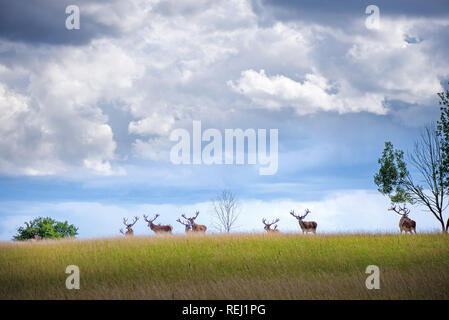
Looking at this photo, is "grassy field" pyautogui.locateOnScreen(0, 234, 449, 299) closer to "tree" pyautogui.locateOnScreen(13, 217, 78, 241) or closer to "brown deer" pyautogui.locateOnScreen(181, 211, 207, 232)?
"brown deer" pyautogui.locateOnScreen(181, 211, 207, 232)

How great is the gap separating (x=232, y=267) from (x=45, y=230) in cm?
4297

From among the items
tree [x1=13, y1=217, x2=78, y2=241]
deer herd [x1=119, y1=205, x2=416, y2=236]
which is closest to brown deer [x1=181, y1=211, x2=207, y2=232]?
deer herd [x1=119, y1=205, x2=416, y2=236]

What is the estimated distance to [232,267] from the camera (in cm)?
1980

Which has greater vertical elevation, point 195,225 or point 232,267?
point 195,225

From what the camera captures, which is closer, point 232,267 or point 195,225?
point 232,267

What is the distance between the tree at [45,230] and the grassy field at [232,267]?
1142 inches

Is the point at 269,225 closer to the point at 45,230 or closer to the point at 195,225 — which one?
the point at 195,225

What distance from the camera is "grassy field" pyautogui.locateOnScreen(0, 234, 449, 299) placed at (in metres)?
14.9

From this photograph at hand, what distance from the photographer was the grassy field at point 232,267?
48.9ft

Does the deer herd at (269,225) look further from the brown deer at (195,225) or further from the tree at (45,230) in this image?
the tree at (45,230)

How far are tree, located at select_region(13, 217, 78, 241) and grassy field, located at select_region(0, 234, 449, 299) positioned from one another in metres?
29.0

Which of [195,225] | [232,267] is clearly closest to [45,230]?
[195,225]

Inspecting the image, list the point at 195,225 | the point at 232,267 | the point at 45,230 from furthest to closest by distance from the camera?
the point at 45,230 < the point at 195,225 < the point at 232,267
